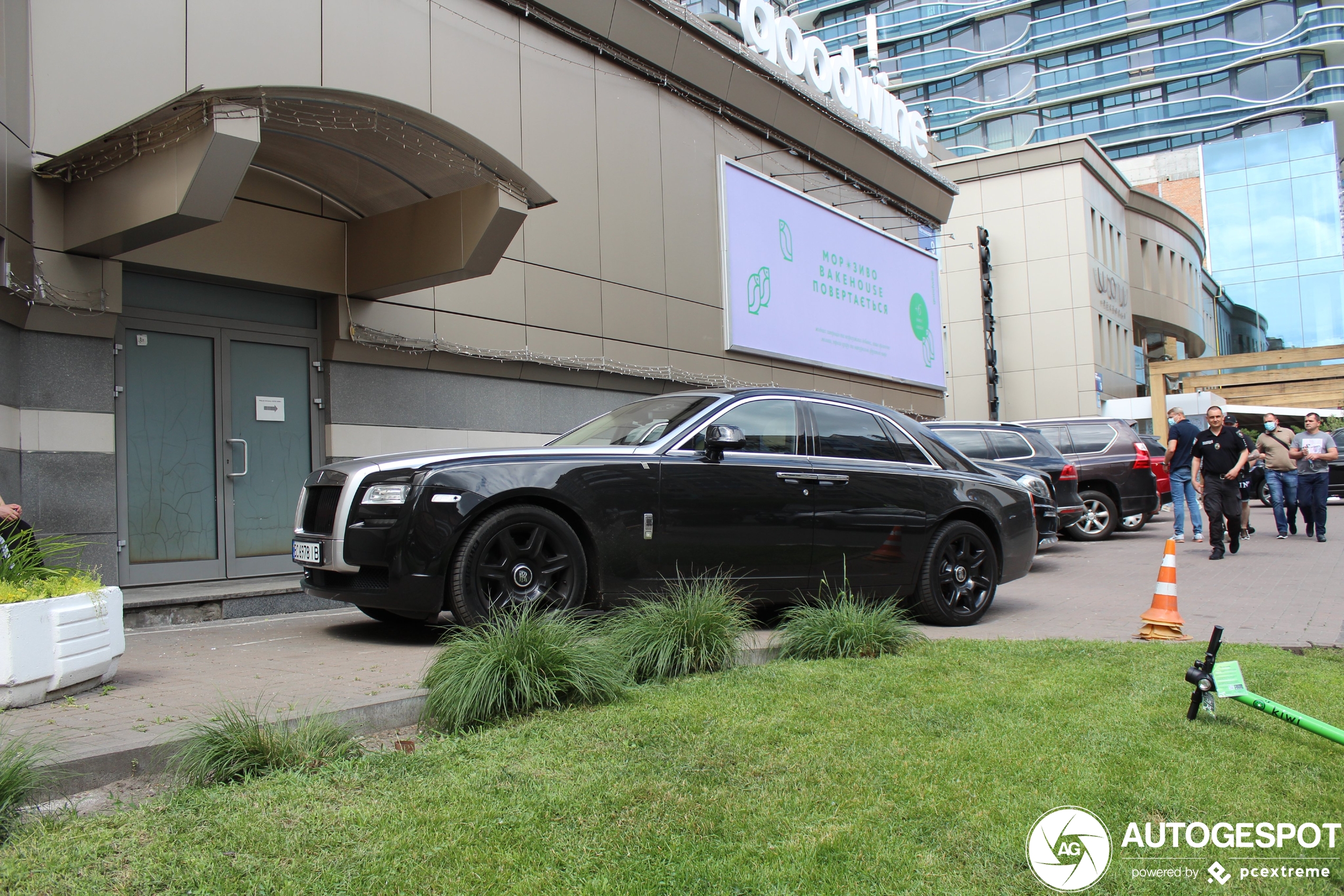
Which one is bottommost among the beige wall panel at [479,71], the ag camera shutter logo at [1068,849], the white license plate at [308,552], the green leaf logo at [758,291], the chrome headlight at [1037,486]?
the ag camera shutter logo at [1068,849]

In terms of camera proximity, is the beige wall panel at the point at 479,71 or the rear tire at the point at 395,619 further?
the beige wall panel at the point at 479,71

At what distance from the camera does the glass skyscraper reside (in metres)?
76.4

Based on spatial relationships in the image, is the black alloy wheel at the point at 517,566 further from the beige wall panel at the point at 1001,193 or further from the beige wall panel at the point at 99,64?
the beige wall panel at the point at 1001,193

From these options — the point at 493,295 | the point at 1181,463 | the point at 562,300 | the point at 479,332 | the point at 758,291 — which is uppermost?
the point at 758,291

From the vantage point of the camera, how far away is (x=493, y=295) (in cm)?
1172

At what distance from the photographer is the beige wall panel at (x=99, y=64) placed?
770cm

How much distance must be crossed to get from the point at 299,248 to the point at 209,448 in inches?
86.2

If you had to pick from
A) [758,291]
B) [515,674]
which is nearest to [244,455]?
[515,674]

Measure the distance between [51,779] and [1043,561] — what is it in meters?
11.5

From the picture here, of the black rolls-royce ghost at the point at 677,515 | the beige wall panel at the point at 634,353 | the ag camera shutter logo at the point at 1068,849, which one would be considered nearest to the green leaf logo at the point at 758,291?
the beige wall panel at the point at 634,353

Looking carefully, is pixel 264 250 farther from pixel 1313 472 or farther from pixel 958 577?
pixel 1313 472

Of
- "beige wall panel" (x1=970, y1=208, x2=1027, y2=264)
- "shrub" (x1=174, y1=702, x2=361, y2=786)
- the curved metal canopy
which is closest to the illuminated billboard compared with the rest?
the curved metal canopy

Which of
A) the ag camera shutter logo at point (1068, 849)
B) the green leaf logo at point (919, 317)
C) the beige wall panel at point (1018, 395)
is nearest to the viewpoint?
the ag camera shutter logo at point (1068, 849)

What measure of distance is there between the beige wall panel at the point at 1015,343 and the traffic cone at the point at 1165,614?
36841 millimetres
